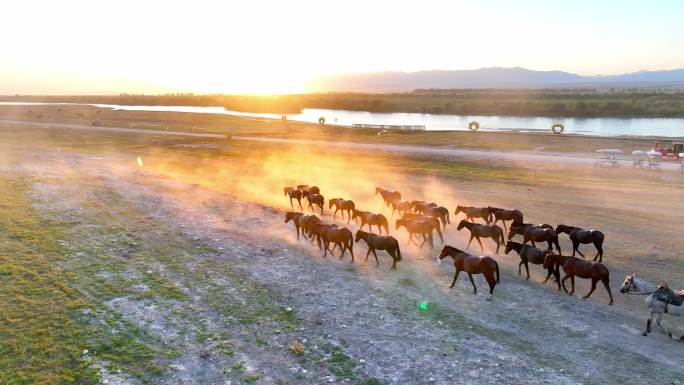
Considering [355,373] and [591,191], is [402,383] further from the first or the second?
[591,191]

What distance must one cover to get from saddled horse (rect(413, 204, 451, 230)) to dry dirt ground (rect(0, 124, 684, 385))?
3.16 ft

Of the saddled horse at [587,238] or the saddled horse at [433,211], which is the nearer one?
the saddled horse at [587,238]

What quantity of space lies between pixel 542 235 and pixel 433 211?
5.00 metres

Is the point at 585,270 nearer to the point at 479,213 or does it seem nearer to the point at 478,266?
the point at 478,266

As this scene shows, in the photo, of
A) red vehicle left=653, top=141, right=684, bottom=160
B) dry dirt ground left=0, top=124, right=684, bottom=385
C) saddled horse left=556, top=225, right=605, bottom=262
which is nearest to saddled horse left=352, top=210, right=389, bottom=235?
dry dirt ground left=0, top=124, right=684, bottom=385

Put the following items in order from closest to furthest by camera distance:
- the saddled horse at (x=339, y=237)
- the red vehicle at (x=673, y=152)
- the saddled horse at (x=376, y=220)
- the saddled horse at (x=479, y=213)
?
1. the saddled horse at (x=339, y=237)
2. the saddled horse at (x=376, y=220)
3. the saddled horse at (x=479, y=213)
4. the red vehicle at (x=673, y=152)

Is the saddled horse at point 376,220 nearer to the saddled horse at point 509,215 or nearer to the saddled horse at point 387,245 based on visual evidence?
the saddled horse at point 387,245

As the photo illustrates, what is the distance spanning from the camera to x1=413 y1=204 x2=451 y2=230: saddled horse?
21.0 meters

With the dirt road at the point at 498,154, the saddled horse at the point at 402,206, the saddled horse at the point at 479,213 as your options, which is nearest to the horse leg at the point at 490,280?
the saddled horse at the point at 479,213

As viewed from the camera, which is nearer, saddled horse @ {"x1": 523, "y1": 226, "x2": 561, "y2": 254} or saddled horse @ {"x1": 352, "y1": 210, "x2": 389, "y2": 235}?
saddled horse @ {"x1": 523, "y1": 226, "x2": 561, "y2": 254}

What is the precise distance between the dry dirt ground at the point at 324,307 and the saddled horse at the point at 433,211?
0.96 metres

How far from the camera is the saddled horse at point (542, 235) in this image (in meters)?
17.7

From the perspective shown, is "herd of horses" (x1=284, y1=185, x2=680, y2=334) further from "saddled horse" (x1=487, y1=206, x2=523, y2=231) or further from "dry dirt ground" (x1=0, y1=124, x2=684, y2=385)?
"dry dirt ground" (x1=0, y1=124, x2=684, y2=385)

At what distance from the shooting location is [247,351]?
10320mm
